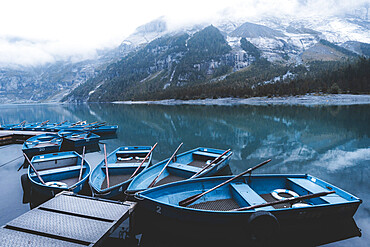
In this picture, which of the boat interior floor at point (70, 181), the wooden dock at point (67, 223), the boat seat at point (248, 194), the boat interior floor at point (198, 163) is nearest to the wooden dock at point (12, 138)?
the boat interior floor at point (70, 181)

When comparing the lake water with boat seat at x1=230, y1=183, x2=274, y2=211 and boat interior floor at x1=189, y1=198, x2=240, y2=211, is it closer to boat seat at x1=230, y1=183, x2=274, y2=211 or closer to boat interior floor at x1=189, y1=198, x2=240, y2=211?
boat seat at x1=230, y1=183, x2=274, y2=211

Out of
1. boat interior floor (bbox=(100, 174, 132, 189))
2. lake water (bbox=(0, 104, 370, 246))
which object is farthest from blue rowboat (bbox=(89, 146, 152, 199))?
lake water (bbox=(0, 104, 370, 246))

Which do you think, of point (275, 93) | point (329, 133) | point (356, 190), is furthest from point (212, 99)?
point (356, 190)

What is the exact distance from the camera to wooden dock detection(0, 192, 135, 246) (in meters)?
Answer: 5.85

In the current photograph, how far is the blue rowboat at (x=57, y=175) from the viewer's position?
9.41 m

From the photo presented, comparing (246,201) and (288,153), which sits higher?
(246,201)

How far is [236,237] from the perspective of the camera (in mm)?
7379

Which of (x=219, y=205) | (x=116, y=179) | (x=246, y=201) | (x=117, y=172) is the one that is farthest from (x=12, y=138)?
(x=246, y=201)

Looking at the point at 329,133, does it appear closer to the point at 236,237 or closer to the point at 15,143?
the point at 236,237

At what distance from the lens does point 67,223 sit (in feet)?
21.7

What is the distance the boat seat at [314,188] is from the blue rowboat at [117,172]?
317 inches

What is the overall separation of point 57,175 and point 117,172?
11.1 ft

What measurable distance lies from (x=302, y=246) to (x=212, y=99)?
12128 cm

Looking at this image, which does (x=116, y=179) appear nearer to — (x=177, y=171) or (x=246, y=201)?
(x=177, y=171)
